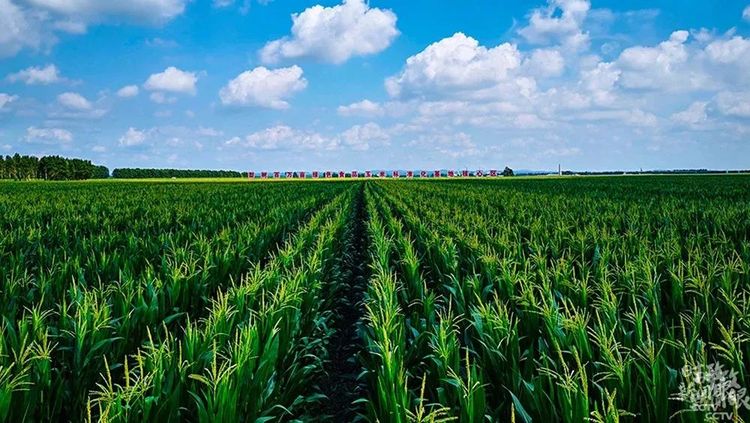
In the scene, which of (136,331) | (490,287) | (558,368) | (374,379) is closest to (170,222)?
Answer: (136,331)

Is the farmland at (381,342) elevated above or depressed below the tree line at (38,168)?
below

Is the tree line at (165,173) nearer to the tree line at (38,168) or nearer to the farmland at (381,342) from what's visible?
the tree line at (38,168)

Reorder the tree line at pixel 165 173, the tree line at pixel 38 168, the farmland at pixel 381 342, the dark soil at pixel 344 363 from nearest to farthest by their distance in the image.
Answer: the farmland at pixel 381 342 → the dark soil at pixel 344 363 → the tree line at pixel 38 168 → the tree line at pixel 165 173

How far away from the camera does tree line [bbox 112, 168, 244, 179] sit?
15850 centimetres

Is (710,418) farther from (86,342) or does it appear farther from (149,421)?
(86,342)

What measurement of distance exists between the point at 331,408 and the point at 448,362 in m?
2.06

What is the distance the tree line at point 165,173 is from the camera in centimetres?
15850

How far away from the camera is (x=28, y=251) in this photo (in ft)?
29.1

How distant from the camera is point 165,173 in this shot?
172 m

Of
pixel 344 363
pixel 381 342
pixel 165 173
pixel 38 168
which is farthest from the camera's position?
pixel 165 173

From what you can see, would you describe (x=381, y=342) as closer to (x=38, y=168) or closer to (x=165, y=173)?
(x=38, y=168)

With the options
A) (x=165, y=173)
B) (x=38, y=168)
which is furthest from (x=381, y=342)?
(x=165, y=173)

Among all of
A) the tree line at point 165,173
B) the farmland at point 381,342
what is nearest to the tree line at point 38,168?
the tree line at point 165,173

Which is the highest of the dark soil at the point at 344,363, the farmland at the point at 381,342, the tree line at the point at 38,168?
the tree line at the point at 38,168
